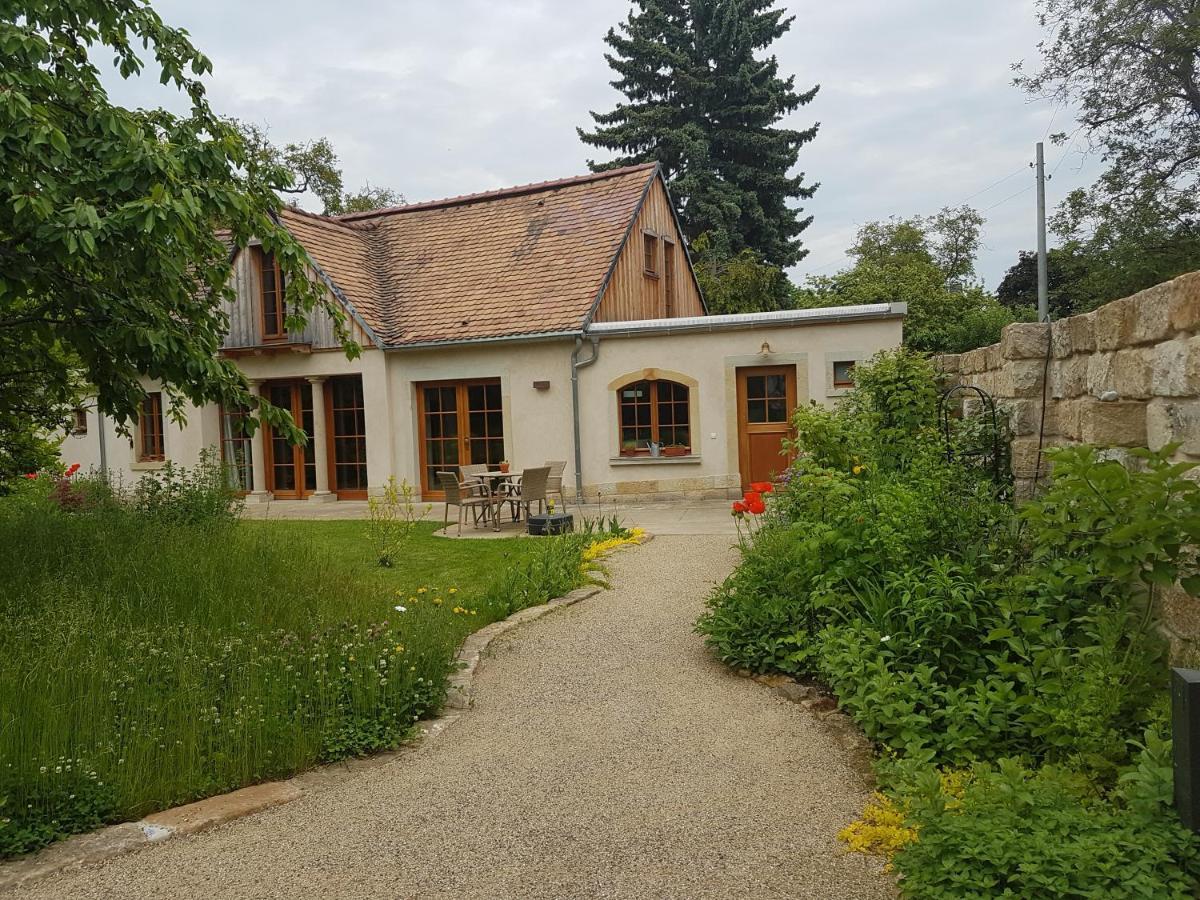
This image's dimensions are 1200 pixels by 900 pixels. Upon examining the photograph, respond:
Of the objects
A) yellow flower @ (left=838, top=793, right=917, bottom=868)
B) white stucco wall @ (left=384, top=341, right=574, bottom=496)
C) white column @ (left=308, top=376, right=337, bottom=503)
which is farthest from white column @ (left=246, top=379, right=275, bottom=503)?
yellow flower @ (left=838, top=793, right=917, bottom=868)

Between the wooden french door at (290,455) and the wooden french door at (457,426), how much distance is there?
8.02 feet

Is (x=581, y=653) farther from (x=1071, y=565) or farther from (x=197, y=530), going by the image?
(x=197, y=530)

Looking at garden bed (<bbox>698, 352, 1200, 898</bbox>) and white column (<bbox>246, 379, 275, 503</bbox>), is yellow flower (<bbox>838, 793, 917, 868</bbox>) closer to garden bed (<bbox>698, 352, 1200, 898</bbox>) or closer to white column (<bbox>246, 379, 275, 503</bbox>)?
garden bed (<bbox>698, 352, 1200, 898</bbox>)

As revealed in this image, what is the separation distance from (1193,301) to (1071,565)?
1.19 metres

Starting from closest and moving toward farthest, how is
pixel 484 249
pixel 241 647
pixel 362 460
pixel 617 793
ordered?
1. pixel 617 793
2. pixel 241 647
3. pixel 362 460
4. pixel 484 249

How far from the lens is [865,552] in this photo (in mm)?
5145

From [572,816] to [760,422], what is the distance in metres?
11.6

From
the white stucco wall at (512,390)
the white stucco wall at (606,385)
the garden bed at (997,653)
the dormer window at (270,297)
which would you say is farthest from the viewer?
the dormer window at (270,297)

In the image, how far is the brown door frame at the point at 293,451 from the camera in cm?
1719

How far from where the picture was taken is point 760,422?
14.7 metres

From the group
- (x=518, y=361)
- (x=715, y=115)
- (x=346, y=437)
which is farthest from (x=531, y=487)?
(x=715, y=115)

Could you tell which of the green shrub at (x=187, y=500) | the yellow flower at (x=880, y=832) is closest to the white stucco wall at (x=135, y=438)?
the green shrub at (x=187, y=500)

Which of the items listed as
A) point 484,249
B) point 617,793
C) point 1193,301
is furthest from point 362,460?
point 1193,301

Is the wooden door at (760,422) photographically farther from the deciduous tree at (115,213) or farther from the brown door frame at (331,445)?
the deciduous tree at (115,213)
